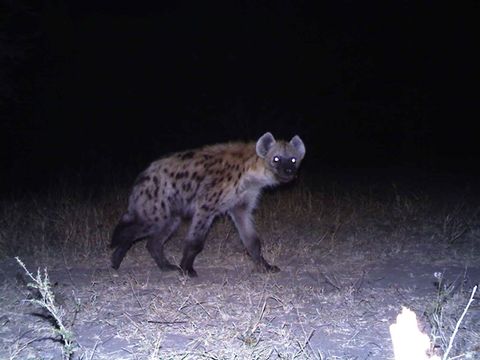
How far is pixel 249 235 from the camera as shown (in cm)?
485

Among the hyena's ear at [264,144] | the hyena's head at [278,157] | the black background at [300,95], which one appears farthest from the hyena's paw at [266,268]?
the black background at [300,95]

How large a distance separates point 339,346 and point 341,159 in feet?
30.9

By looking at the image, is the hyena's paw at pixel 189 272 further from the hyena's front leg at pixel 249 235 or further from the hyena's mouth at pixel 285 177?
the hyena's mouth at pixel 285 177

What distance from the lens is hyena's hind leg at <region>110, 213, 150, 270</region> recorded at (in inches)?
187

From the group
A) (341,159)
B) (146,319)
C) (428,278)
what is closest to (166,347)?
(146,319)

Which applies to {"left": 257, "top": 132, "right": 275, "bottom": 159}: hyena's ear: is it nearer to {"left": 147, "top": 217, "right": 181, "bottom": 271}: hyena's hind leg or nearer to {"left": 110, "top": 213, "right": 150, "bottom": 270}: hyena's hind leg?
{"left": 147, "top": 217, "right": 181, "bottom": 271}: hyena's hind leg

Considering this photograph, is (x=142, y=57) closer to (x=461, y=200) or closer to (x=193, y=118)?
(x=193, y=118)

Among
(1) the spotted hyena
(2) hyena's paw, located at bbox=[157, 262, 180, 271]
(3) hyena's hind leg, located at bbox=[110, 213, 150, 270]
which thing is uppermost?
(1) the spotted hyena

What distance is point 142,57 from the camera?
1806 centimetres

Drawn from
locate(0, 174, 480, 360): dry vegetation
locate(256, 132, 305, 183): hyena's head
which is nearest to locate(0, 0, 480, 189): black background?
locate(0, 174, 480, 360): dry vegetation

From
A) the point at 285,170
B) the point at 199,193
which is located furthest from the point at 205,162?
the point at 285,170

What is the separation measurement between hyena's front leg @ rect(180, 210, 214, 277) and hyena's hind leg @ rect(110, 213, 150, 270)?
34 cm

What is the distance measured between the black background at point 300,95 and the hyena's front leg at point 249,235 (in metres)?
6.46

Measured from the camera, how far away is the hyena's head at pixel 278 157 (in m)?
4.94
